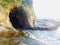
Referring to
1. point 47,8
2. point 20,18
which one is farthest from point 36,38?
point 47,8

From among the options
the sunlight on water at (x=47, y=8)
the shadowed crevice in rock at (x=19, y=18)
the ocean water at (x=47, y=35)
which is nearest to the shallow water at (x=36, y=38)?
the ocean water at (x=47, y=35)

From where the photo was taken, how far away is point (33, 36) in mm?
1947

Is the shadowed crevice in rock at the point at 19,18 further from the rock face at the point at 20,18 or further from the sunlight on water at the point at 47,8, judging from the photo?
the sunlight on water at the point at 47,8

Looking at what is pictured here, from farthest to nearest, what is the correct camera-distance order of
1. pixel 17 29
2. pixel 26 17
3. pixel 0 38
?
pixel 26 17, pixel 17 29, pixel 0 38

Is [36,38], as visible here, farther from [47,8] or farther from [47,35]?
[47,8]

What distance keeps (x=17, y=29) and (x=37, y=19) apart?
337 mm

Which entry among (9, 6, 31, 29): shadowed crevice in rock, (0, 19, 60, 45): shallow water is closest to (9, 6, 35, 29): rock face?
(9, 6, 31, 29): shadowed crevice in rock

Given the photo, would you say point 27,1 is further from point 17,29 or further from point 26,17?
point 17,29

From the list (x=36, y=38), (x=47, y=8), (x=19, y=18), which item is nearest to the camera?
(x=36, y=38)

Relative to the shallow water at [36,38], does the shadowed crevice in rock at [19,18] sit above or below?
above

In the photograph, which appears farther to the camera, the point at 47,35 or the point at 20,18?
the point at 20,18

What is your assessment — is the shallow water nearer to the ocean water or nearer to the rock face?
the ocean water

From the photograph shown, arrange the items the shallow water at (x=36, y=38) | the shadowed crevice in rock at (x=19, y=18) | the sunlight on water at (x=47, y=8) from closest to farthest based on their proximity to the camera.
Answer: the shallow water at (x=36, y=38) → the shadowed crevice in rock at (x=19, y=18) → the sunlight on water at (x=47, y=8)

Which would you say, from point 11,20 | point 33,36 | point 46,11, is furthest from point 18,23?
point 46,11
